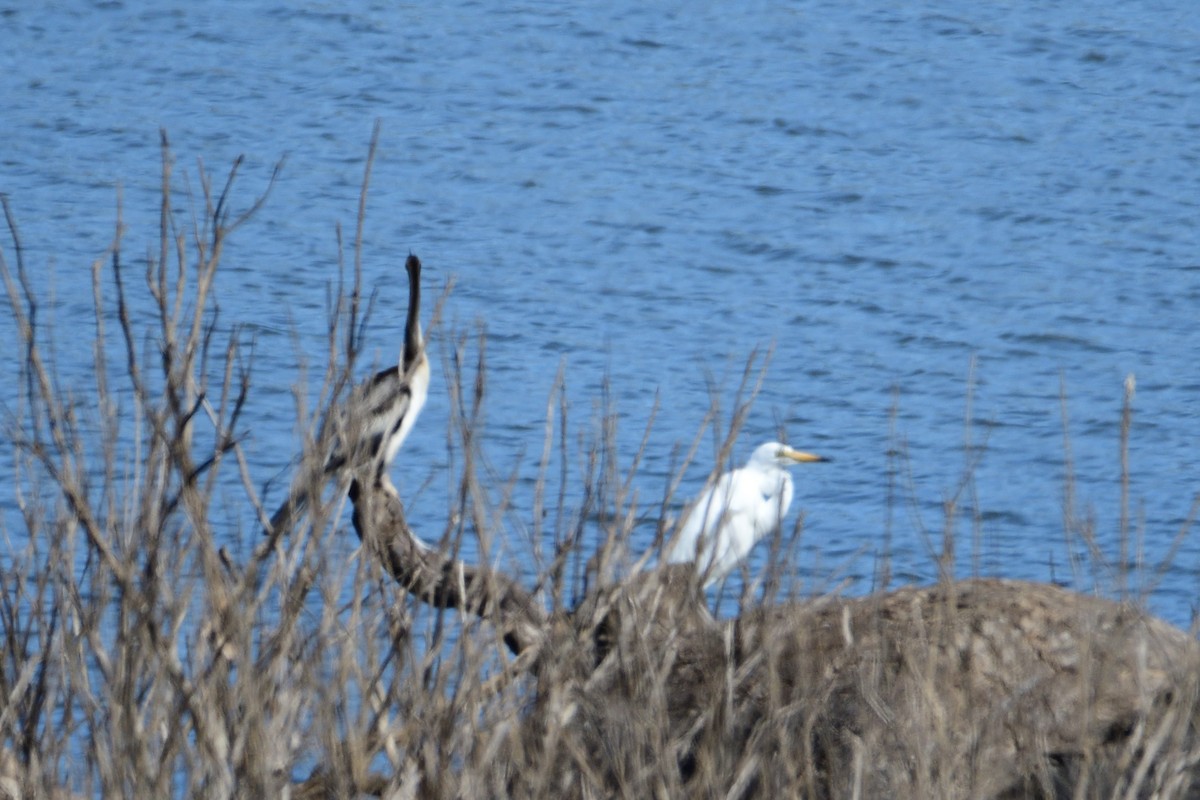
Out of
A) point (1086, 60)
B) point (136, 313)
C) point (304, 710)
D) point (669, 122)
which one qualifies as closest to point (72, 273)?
point (136, 313)

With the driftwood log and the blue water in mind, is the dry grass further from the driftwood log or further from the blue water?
the blue water

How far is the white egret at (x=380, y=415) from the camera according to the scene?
381 centimetres

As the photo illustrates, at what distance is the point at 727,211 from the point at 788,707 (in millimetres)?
12128

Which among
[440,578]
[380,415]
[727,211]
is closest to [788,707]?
[440,578]

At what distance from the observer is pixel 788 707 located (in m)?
3.88

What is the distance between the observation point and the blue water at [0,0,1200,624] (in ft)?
39.2

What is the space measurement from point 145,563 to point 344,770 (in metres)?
0.52

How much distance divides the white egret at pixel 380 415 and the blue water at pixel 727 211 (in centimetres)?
458

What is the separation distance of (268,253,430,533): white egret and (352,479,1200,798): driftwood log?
0.11 meters

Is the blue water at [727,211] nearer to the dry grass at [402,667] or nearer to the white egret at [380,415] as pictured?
the white egret at [380,415]

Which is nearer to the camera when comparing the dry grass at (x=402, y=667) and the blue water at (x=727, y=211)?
the dry grass at (x=402, y=667)

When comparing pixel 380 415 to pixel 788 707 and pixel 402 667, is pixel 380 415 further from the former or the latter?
pixel 788 707

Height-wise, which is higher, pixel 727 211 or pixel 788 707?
pixel 788 707

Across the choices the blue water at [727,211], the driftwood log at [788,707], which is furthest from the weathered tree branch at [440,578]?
the blue water at [727,211]
